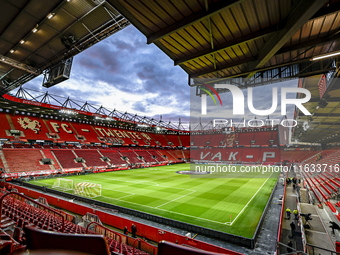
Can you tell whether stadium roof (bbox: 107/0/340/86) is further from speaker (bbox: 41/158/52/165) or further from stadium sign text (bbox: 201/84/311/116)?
speaker (bbox: 41/158/52/165)

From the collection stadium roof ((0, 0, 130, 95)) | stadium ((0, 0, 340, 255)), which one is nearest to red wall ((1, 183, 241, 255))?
stadium ((0, 0, 340, 255))

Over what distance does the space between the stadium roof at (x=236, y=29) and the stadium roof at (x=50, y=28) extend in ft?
12.7

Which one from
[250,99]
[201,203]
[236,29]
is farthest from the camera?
[201,203]

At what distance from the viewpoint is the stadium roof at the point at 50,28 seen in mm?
8336

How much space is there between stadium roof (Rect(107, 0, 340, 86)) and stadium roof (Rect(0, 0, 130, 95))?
388 centimetres

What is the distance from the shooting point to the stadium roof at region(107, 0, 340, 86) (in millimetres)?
4637

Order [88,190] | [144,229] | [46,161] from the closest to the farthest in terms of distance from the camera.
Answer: [144,229] < [88,190] < [46,161]

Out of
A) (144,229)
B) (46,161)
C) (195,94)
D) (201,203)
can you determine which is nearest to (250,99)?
(195,94)

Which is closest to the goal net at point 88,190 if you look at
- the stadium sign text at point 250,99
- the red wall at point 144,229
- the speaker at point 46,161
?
the red wall at point 144,229

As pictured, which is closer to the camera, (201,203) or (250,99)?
(250,99)

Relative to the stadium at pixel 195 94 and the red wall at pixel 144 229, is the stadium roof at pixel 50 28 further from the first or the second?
the red wall at pixel 144 229

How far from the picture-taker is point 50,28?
9.62 metres

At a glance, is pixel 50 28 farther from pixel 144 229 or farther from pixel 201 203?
pixel 201 203

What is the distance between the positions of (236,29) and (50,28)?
9638 mm
